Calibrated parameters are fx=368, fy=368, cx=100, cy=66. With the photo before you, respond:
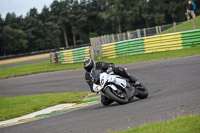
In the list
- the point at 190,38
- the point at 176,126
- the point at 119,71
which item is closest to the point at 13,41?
the point at 190,38

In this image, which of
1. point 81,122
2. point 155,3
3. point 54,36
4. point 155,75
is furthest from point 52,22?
point 81,122

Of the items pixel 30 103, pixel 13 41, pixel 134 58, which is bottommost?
pixel 30 103

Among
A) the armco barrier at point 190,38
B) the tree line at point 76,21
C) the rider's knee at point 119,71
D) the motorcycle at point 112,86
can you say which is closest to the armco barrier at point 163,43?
the armco barrier at point 190,38

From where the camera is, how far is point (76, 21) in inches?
3915

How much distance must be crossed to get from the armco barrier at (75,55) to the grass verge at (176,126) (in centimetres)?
2491

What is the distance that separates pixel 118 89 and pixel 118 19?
77216 millimetres

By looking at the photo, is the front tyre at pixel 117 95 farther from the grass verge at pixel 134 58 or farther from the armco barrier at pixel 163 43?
the armco barrier at pixel 163 43

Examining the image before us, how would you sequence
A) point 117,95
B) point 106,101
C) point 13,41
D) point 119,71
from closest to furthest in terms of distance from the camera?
point 117,95, point 119,71, point 106,101, point 13,41

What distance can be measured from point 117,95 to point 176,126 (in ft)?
12.2

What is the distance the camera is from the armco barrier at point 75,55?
31.0 metres

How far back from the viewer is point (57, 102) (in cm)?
1318

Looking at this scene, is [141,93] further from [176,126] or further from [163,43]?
[163,43]

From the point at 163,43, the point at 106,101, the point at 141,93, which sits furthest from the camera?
the point at 163,43

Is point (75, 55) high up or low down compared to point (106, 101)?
up
